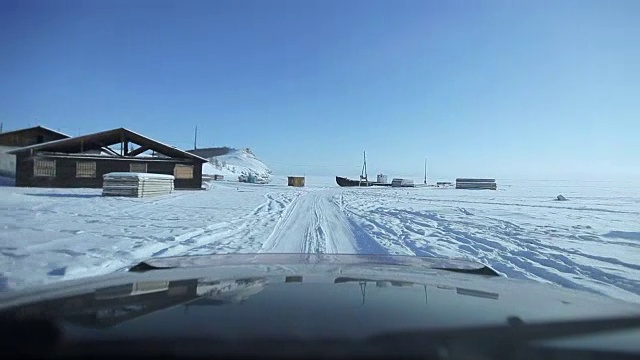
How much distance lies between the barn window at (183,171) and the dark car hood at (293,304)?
35975mm

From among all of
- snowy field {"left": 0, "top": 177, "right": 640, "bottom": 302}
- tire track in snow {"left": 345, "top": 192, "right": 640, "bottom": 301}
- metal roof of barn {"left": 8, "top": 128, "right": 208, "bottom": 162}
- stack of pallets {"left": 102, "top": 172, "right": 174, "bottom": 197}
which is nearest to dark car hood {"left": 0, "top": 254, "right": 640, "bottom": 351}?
snowy field {"left": 0, "top": 177, "right": 640, "bottom": 302}

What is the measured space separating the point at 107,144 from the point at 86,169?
2987mm

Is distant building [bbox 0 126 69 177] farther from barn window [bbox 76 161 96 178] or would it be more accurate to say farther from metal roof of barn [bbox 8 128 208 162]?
barn window [bbox 76 161 96 178]

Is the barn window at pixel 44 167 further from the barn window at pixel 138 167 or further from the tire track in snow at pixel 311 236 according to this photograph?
the tire track in snow at pixel 311 236

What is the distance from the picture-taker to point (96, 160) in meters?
35.6

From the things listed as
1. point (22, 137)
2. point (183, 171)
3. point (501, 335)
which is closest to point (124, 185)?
point (183, 171)

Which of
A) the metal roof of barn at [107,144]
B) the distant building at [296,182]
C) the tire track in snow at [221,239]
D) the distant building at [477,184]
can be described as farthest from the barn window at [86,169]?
the distant building at [477,184]

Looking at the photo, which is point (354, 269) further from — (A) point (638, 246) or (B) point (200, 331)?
(A) point (638, 246)

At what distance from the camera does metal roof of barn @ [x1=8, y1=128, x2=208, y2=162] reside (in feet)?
113

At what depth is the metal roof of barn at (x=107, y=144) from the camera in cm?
3459

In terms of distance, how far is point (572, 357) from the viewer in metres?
1.62

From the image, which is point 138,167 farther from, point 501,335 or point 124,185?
point 501,335

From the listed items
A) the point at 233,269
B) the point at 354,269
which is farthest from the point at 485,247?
the point at 233,269

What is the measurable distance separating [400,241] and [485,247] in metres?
2.04
